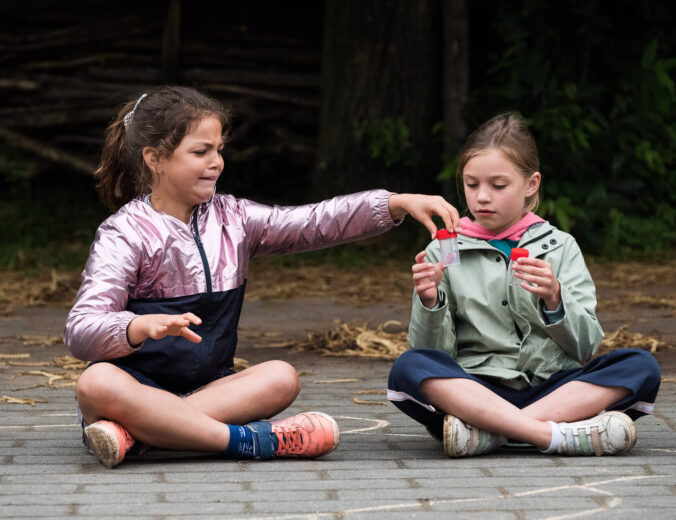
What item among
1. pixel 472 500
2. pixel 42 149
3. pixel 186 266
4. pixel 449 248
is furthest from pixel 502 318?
pixel 42 149

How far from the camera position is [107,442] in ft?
9.87

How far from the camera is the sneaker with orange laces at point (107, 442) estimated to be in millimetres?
3012

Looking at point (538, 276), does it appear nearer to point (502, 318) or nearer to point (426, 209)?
point (502, 318)

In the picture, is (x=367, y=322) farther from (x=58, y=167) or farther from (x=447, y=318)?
(x=58, y=167)

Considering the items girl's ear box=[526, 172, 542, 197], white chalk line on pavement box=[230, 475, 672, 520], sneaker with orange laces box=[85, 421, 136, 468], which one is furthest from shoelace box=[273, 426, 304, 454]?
girl's ear box=[526, 172, 542, 197]

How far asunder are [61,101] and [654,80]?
187 inches

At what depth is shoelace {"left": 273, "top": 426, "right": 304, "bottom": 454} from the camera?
3154mm

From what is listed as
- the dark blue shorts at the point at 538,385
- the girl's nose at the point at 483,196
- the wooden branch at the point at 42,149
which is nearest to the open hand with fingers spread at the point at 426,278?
the dark blue shorts at the point at 538,385

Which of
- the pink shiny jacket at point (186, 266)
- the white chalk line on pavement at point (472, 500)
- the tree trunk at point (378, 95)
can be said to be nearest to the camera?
the white chalk line on pavement at point (472, 500)

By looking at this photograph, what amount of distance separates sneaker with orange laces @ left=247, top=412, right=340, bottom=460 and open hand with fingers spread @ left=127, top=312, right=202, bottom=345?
1.32ft

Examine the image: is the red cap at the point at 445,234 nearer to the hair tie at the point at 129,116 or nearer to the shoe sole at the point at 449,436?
the shoe sole at the point at 449,436

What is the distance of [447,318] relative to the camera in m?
3.33

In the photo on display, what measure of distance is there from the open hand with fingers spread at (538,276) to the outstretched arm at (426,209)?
0.21 meters

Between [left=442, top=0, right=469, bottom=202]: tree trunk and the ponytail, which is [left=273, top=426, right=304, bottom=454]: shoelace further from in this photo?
[left=442, top=0, right=469, bottom=202]: tree trunk
